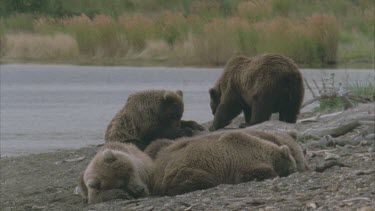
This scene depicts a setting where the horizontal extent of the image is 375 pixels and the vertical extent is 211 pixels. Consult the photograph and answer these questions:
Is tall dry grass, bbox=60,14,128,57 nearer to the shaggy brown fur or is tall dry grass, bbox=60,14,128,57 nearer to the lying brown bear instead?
the shaggy brown fur

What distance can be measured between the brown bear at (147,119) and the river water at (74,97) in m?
5.34

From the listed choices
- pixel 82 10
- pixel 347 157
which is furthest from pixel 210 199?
pixel 82 10

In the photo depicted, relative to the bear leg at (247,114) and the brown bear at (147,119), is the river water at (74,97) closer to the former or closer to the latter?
the bear leg at (247,114)

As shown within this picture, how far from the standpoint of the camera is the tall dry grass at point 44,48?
41.3 meters

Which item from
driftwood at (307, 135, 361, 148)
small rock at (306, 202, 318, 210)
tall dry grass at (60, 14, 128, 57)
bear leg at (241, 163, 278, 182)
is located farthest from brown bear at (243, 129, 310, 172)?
tall dry grass at (60, 14, 128, 57)

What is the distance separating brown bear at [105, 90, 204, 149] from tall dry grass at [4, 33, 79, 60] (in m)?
28.9

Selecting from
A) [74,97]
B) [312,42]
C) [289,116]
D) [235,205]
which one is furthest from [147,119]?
[312,42]

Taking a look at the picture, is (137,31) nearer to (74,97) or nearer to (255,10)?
(255,10)

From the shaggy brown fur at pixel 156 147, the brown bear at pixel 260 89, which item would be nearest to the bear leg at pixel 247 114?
the brown bear at pixel 260 89

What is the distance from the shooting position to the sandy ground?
8523mm

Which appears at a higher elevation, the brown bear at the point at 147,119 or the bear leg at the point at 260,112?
the brown bear at the point at 147,119

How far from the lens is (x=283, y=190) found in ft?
29.5

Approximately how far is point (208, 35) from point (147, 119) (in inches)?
999

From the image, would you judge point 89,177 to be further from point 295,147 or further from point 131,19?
point 131,19
